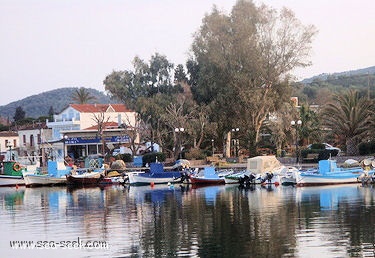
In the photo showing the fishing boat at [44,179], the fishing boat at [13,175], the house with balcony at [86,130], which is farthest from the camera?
the house with balcony at [86,130]

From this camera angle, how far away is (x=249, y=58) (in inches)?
2672

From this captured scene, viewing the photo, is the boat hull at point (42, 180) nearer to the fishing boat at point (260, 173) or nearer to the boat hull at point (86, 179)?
the boat hull at point (86, 179)

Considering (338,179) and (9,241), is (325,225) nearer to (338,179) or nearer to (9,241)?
(9,241)

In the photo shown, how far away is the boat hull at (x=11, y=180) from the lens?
68250 mm

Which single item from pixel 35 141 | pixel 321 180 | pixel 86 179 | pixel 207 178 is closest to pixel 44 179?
pixel 86 179

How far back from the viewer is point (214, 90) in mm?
70812

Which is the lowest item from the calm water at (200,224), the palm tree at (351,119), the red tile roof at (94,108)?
the calm water at (200,224)

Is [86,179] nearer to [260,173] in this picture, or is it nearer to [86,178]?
[86,178]

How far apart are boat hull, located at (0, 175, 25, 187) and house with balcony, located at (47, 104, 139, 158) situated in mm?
18181

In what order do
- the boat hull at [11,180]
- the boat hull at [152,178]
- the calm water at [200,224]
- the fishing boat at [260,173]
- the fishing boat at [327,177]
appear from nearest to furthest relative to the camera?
the calm water at [200,224] < the fishing boat at [327,177] < the fishing boat at [260,173] < the boat hull at [152,178] < the boat hull at [11,180]

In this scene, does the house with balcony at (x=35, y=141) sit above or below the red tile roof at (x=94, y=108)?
below

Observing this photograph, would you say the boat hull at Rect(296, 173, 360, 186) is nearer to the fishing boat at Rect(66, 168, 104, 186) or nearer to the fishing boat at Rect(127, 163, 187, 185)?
the fishing boat at Rect(127, 163, 187, 185)

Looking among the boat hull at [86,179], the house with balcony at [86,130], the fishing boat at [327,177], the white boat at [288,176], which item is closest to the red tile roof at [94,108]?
the house with balcony at [86,130]

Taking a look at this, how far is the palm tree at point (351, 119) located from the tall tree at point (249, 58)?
7.83m
